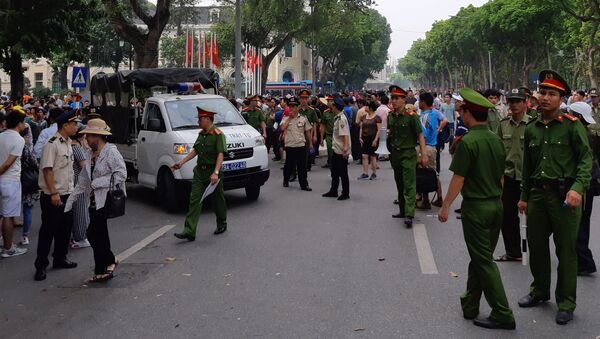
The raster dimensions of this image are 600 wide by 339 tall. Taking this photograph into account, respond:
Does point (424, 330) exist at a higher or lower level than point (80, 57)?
lower

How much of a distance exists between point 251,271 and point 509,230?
2.80 m

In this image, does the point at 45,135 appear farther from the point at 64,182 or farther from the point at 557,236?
the point at 557,236

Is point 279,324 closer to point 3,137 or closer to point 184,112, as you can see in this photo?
point 3,137

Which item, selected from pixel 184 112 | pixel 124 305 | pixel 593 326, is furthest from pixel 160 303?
pixel 184 112

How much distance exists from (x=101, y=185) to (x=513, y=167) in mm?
4195

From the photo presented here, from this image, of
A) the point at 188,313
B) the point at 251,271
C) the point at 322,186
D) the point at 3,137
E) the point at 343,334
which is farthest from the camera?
the point at 322,186

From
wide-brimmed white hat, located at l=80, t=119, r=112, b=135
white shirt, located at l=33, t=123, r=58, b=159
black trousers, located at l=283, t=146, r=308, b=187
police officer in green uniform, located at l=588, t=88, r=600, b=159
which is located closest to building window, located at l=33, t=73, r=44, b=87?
black trousers, located at l=283, t=146, r=308, b=187

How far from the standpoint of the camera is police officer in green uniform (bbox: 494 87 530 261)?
7125 millimetres

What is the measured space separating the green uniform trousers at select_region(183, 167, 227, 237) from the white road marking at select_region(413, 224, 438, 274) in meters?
2.56

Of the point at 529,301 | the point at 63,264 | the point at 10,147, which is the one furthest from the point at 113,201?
the point at 529,301

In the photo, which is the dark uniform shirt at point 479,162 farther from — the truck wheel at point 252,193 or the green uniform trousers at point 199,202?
the truck wheel at point 252,193

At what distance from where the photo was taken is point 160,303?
19.8 feet

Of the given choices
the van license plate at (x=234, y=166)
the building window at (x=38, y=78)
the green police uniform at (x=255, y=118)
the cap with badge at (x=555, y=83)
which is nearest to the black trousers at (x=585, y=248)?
the cap with badge at (x=555, y=83)

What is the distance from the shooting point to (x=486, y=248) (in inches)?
204
